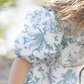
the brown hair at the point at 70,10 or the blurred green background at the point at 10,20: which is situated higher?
the blurred green background at the point at 10,20

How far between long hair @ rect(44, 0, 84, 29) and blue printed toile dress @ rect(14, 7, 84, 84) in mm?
27

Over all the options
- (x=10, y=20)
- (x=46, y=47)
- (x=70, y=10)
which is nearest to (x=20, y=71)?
(x=46, y=47)

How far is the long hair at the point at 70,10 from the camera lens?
481 mm

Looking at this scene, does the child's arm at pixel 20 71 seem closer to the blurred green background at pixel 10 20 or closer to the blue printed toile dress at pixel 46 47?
the blue printed toile dress at pixel 46 47

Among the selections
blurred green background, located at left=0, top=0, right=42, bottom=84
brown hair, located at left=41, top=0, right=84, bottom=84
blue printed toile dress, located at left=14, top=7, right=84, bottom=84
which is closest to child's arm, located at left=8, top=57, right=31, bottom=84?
blue printed toile dress, located at left=14, top=7, right=84, bottom=84

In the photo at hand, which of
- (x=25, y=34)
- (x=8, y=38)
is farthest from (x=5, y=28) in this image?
(x=25, y=34)

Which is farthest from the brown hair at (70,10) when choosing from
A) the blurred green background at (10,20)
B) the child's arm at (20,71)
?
the blurred green background at (10,20)

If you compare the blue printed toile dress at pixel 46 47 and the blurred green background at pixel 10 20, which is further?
the blurred green background at pixel 10 20

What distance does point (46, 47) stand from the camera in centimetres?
51

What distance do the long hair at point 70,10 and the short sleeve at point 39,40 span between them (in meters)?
0.04

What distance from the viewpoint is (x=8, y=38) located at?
158 centimetres

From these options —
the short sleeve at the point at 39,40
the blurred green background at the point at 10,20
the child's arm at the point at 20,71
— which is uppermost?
the blurred green background at the point at 10,20

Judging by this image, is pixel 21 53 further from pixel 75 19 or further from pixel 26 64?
pixel 75 19

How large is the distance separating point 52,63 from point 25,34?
18 cm
